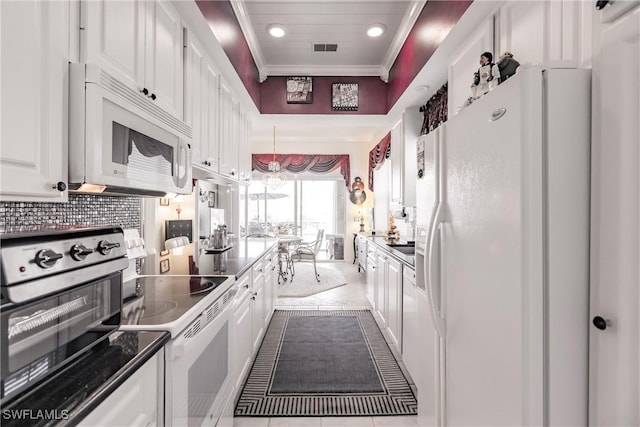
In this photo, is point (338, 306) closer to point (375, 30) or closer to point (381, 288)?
point (381, 288)

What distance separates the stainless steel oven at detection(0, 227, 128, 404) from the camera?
618 millimetres

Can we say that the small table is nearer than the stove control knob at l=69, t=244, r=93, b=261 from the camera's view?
No

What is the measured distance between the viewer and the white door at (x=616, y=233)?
761 millimetres

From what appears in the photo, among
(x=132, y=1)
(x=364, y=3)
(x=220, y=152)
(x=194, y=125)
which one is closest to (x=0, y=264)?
(x=132, y=1)

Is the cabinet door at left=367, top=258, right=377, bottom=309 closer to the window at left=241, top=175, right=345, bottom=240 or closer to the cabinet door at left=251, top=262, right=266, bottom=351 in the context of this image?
the cabinet door at left=251, top=262, right=266, bottom=351

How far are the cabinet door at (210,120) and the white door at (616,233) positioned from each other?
2114 millimetres

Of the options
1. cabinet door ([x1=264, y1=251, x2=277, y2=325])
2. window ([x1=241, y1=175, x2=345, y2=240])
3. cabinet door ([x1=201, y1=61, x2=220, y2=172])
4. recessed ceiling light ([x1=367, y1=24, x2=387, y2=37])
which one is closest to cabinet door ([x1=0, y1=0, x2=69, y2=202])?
cabinet door ([x1=201, y1=61, x2=220, y2=172])

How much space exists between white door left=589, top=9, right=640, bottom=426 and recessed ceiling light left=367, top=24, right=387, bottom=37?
2.35m

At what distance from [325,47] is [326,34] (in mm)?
258

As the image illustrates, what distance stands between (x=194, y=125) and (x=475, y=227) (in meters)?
1.79

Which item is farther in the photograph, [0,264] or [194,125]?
[194,125]

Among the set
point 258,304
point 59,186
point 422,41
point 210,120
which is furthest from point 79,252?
point 422,41

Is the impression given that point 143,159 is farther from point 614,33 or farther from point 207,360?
point 614,33

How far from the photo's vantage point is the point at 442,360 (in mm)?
1479
